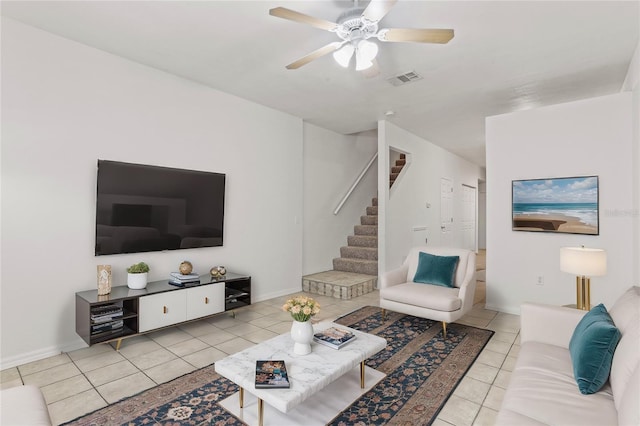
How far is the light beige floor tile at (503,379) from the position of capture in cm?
238

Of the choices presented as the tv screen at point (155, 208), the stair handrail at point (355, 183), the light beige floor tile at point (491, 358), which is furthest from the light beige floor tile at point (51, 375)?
the stair handrail at point (355, 183)

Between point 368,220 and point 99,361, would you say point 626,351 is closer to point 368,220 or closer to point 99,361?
point 99,361

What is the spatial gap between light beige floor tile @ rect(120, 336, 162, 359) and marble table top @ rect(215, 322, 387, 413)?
1349mm

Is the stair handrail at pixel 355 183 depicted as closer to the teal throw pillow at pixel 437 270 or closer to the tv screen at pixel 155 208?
the teal throw pillow at pixel 437 270

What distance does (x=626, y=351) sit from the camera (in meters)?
1.48

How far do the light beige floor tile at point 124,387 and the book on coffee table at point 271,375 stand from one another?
1.03 metres

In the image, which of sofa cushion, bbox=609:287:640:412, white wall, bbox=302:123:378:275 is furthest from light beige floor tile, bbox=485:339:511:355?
white wall, bbox=302:123:378:275

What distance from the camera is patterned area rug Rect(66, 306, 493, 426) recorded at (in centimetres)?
198

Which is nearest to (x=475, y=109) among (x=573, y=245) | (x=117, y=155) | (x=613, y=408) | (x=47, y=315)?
(x=573, y=245)

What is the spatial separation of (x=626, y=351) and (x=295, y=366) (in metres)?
1.63

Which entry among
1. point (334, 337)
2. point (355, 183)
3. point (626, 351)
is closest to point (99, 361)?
point (334, 337)

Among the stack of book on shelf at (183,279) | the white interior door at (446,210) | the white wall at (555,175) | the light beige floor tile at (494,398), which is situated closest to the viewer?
the light beige floor tile at (494,398)

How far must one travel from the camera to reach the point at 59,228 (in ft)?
9.45

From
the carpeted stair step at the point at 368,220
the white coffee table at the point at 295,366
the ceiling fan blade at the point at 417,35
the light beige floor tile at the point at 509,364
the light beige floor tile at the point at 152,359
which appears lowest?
the light beige floor tile at the point at 152,359
